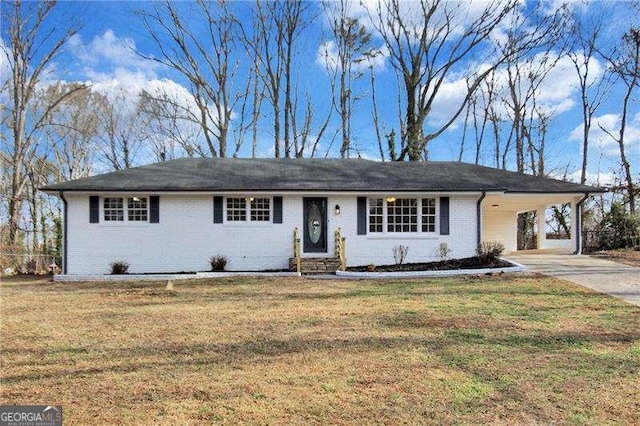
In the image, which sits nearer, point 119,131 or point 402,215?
point 402,215

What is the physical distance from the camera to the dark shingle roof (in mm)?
13023

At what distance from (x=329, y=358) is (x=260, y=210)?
8.95 meters

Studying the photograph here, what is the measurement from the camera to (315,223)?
44.4 ft

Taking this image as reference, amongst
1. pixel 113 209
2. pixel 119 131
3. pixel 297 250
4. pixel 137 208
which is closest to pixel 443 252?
pixel 297 250

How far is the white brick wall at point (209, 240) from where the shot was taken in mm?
12914

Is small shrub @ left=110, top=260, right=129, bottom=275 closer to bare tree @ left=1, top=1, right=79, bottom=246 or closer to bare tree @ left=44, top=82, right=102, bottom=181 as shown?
bare tree @ left=1, top=1, right=79, bottom=246

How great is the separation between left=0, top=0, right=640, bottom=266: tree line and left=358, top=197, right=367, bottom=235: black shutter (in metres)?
11.4

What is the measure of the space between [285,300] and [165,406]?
484 centimetres

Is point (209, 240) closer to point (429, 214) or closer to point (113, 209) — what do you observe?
point (113, 209)

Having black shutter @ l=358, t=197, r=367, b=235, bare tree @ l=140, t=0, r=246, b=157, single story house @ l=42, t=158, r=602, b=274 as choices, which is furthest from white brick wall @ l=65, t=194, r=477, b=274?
bare tree @ l=140, t=0, r=246, b=157

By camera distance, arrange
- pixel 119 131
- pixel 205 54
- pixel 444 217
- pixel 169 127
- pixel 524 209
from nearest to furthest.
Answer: pixel 444 217, pixel 524 209, pixel 205 54, pixel 169 127, pixel 119 131

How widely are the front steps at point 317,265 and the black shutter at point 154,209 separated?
14.4 ft

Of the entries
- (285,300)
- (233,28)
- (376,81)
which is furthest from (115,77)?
(285,300)

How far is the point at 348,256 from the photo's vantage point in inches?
527
